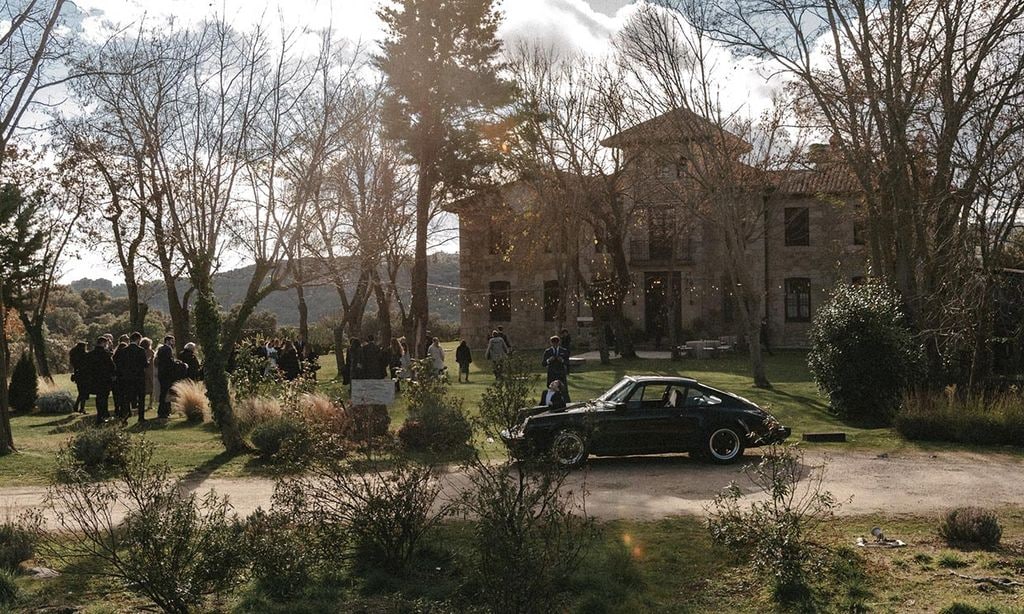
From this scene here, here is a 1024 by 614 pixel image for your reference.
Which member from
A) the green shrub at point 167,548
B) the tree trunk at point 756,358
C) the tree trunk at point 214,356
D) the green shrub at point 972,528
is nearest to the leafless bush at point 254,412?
the tree trunk at point 214,356

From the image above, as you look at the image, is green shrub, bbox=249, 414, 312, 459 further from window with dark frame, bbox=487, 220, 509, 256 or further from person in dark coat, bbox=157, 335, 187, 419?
window with dark frame, bbox=487, 220, 509, 256

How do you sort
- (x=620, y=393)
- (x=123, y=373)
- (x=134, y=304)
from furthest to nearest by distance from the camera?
1. (x=134, y=304)
2. (x=123, y=373)
3. (x=620, y=393)

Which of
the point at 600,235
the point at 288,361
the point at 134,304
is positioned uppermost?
the point at 600,235

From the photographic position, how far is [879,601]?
7.21 m

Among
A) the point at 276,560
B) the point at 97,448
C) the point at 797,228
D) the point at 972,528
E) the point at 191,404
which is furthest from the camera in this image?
the point at 797,228

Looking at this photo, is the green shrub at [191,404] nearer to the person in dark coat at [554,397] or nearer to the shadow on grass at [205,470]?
the shadow on grass at [205,470]

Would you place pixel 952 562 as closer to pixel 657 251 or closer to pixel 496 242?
pixel 657 251

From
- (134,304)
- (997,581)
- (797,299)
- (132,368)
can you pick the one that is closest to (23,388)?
(132,368)

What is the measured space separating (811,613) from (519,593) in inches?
95.3

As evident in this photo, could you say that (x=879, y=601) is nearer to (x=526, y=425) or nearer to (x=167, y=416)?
(x=526, y=425)

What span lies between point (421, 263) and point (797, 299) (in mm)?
21390

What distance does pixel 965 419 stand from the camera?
1602cm

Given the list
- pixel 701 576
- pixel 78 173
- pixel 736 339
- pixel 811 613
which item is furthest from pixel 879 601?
pixel 736 339

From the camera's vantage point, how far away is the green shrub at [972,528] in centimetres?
867
